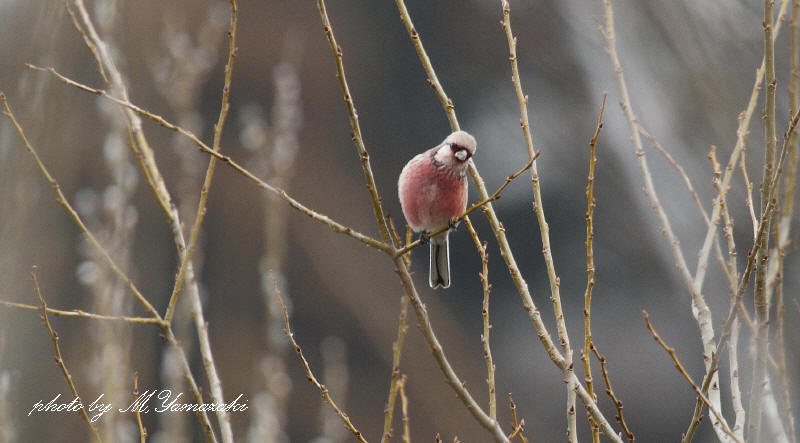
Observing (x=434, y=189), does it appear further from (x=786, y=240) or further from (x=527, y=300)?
(x=786, y=240)

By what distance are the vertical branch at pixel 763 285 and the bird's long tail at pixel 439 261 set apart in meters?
2.14

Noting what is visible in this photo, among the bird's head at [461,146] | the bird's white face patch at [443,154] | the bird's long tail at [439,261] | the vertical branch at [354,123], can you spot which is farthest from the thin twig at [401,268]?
the bird's long tail at [439,261]

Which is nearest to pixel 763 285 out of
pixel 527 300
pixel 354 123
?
pixel 527 300

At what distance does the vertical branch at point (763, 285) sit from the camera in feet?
7.88

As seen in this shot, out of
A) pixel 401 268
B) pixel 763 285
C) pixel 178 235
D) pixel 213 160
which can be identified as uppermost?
pixel 763 285

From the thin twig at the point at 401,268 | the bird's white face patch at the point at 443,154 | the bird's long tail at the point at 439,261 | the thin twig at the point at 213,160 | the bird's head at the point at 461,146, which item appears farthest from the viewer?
the bird's long tail at the point at 439,261

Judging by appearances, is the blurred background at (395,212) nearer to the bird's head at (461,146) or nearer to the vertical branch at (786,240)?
the bird's head at (461,146)

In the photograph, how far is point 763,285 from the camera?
244cm

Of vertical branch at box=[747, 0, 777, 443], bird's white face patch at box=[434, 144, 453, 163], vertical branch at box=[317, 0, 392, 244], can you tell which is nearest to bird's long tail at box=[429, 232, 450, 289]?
bird's white face patch at box=[434, 144, 453, 163]

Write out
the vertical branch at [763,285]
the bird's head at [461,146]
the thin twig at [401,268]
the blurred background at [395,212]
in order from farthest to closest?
the blurred background at [395,212], the bird's head at [461,146], the thin twig at [401,268], the vertical branch at [763,285]

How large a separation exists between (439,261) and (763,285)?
220 centimetres

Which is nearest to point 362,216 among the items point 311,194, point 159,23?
point 311,194

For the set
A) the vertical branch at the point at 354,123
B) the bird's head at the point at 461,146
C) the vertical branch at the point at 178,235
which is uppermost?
the bird's head at the point at 461,146

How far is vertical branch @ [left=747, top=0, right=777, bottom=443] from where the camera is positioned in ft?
7.88
